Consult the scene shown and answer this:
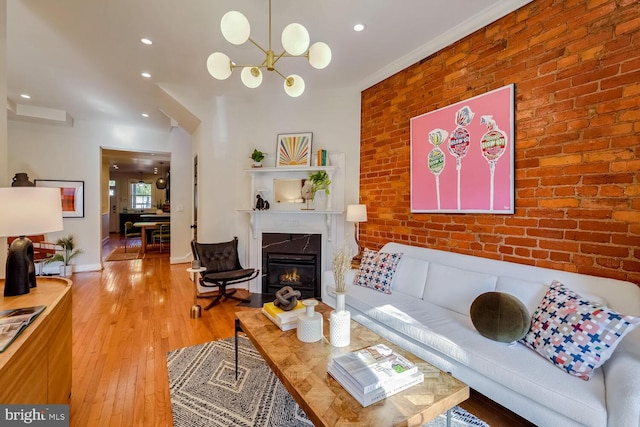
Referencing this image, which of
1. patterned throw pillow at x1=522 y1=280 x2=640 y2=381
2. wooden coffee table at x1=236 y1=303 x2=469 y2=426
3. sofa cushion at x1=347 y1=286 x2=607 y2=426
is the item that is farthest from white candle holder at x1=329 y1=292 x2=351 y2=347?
patterned throw pillow at x1=522 y1=280 x2=640 y2=381

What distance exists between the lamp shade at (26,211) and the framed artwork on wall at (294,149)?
2.76 metres

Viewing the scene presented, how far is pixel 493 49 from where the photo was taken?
8.02 ft

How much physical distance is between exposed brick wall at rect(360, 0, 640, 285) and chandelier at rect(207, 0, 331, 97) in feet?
4.94

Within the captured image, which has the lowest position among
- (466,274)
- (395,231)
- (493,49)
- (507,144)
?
(466,274)

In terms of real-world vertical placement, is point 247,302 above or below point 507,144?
below

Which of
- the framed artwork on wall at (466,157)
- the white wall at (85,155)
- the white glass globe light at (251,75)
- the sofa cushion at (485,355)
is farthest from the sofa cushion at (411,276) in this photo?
the white wall at (85,155)

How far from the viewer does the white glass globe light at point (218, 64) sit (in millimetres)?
1921

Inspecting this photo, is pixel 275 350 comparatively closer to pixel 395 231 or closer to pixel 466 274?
pixel 466 274

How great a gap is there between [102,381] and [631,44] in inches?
163

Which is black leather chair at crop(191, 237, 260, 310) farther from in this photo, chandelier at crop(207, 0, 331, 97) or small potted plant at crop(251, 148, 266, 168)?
chandelier at crop(207, 0, 331, 97)

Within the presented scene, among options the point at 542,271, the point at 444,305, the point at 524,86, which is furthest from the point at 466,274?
the point at 524,86

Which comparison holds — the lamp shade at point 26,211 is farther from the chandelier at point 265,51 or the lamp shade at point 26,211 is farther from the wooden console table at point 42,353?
the chandelier at point 265,51

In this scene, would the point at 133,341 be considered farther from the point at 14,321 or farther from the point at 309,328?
the point at 309,328

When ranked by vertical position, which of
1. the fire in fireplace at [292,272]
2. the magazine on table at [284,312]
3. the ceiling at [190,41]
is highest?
the ceiling at [190,41]
